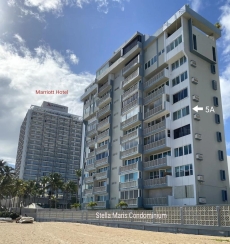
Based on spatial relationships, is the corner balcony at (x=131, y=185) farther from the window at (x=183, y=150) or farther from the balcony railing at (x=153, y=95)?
the balcony railing at (x=153, y=95)

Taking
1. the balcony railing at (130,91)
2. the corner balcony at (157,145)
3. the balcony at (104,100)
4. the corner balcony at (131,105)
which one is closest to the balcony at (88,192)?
the corner balcony at (131,105)

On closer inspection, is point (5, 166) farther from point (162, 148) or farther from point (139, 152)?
point (162, 148)

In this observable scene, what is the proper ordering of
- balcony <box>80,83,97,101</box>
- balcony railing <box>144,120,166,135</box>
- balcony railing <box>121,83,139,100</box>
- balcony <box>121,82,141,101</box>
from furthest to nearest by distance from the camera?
balcony <box>80,83,97,101</box>
balcony railing <box>121,83,139,100</box>
balcony <box>121,82,141,101</box>
balcony railing <box>144,120,166,135</box>

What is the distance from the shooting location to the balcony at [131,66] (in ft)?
160

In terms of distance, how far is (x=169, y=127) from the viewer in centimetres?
3962

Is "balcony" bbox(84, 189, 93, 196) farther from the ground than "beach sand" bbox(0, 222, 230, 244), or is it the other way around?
"balcony" bbox(84, 189, 93, 196)

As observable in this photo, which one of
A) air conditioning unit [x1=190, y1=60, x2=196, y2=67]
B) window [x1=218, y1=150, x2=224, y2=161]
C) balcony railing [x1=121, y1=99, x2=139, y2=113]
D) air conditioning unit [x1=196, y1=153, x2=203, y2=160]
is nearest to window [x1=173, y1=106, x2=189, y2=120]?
air conditioning unit [x1=196, y1=153, x2=203, y2=160]

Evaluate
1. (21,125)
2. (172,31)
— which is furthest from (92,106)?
(21,125)

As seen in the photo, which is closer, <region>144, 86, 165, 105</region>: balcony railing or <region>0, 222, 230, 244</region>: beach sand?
<region>0, 222, 230, 244</region>: beach sand

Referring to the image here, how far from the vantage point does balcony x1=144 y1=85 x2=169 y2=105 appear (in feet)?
136

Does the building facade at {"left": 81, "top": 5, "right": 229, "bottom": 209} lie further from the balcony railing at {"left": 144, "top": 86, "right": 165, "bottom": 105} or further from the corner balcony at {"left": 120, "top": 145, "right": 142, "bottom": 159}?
the corner balcony at {"left": 120, "top": 145, "right": 142, "bottom": 159}

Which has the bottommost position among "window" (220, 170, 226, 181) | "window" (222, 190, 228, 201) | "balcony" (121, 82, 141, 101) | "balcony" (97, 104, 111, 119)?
"window" (222, 190, 228, 201)

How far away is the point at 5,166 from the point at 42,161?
67.5 m

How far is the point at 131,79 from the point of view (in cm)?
4953
